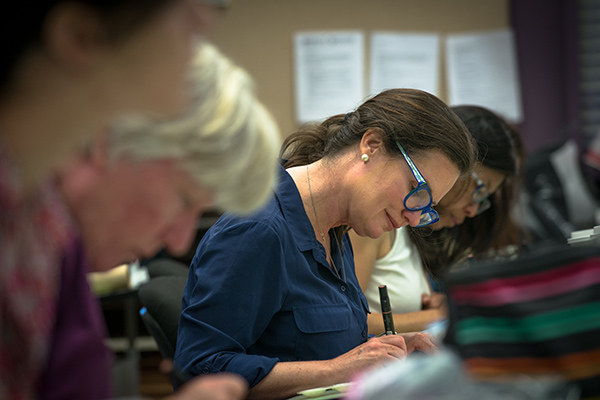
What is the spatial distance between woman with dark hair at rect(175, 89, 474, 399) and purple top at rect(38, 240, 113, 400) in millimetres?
440

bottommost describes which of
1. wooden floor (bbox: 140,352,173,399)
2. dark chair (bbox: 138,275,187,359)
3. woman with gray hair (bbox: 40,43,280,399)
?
wooden floor (bbox: 140,352,173,399)

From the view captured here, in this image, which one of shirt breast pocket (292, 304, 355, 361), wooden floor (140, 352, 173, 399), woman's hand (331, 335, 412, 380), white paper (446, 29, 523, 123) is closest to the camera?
woman's hand (331, 335, 412, 380)

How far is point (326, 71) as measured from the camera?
364 cm

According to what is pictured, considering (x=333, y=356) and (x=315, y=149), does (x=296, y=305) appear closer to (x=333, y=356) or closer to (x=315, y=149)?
(x=333, y=356)

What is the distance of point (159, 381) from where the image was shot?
3.65 meters

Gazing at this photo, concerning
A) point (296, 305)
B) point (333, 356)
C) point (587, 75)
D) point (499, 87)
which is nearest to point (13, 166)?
point (296, 305)

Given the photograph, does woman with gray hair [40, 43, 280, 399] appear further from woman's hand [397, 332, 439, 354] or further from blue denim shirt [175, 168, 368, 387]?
woman's hand [397, 332, 439, 354]

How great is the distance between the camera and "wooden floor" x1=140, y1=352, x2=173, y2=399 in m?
3.36

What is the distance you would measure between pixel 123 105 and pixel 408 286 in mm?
1663

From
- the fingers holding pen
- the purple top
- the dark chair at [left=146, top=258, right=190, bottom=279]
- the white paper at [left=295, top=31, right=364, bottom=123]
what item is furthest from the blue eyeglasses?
the white paper at [left=295, top=31, right=364, bottom=123]

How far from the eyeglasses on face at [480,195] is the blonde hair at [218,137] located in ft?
4.67

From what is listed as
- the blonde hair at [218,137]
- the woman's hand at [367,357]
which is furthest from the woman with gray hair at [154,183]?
the woman's hand at [367,357]

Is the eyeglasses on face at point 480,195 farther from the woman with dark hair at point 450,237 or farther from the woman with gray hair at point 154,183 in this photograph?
the woman with gray hair at point 154,183

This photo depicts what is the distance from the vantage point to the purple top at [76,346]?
85 cm
